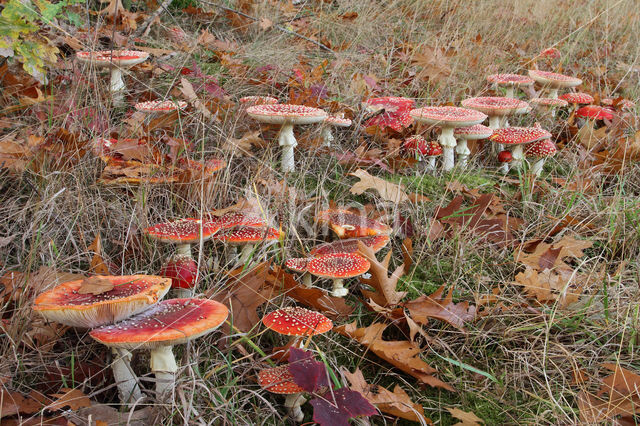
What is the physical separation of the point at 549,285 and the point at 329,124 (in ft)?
6.13

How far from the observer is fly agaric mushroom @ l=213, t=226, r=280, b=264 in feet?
8.09

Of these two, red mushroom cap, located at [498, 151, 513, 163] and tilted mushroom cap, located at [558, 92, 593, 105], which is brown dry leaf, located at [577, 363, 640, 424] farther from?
tilted mushroom cap, located at [558, 92, 593, 105]

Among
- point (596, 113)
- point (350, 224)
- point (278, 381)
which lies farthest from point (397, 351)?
point (596, 113)

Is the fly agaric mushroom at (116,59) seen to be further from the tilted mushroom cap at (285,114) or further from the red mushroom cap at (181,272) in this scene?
the red mushroom cap at (181,272)

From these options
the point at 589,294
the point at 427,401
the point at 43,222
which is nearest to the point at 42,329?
the point at 43,222

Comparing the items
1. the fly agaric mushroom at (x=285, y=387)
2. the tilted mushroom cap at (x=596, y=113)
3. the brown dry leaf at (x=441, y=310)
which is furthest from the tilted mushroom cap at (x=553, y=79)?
the fly agaric mushroom at (x=285, y=387)

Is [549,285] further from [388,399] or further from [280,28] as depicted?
[280,28]

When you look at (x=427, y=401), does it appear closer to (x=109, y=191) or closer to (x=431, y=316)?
(x=431, y=316)

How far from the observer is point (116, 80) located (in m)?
4.19

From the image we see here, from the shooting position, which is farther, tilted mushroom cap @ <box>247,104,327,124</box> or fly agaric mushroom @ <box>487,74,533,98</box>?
fly agaric mushroom @ <box>487,74,533,98</box>

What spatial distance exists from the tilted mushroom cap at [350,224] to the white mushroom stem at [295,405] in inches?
39.2

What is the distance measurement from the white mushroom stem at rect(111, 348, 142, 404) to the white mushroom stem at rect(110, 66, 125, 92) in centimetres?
281

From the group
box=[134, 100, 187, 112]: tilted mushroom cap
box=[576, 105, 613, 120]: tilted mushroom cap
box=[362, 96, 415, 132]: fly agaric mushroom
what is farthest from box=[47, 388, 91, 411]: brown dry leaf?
box=[576, 105, 613, 120]: tilted mushroom cap

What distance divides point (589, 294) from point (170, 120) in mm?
2910
